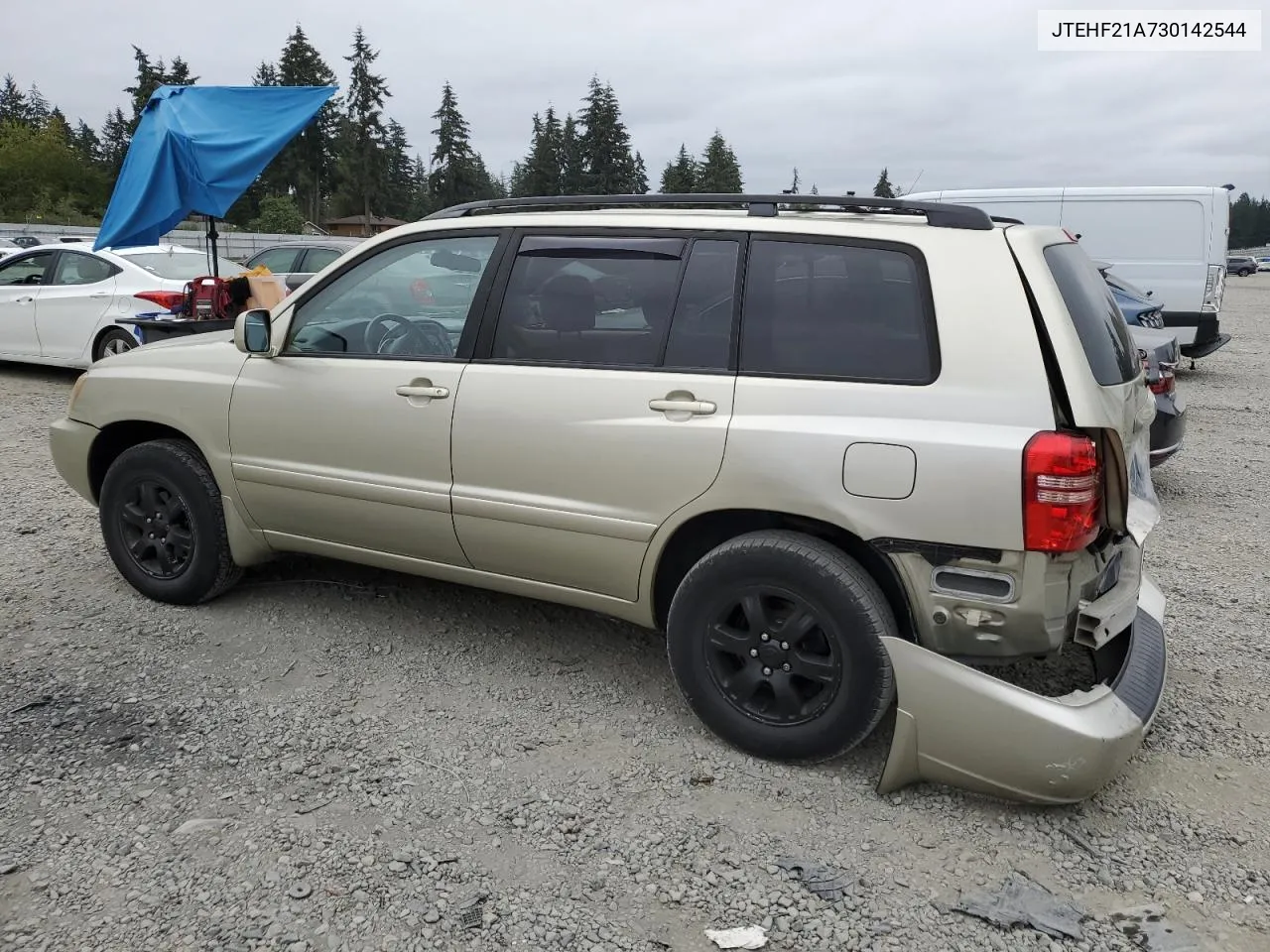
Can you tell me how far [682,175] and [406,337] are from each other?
8412 cm

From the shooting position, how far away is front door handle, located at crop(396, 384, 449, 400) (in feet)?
11.7

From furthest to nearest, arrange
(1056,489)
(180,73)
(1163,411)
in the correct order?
A: 1. (180,73)
2. (1163,411)
3. (1056,489)

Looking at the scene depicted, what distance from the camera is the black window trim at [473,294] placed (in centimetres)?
364

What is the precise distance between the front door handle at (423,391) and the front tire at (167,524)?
1157 millimetres

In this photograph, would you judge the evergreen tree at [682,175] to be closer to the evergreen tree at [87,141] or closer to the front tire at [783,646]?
the evergreen tree at [87,141]

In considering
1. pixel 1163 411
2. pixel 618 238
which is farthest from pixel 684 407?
pixel 1163 411

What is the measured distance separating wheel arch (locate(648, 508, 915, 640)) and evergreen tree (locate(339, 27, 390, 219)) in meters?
72.1

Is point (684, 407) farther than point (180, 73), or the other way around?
point (180, 73)

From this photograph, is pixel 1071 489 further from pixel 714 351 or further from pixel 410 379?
pixel 410 379

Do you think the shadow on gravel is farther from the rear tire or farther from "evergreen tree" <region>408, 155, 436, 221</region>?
"evergreen tree" <region>408, 155, 436, 221</region>

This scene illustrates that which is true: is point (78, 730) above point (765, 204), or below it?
below

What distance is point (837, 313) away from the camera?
10.0ft

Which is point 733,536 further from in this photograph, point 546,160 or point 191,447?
point 546,160

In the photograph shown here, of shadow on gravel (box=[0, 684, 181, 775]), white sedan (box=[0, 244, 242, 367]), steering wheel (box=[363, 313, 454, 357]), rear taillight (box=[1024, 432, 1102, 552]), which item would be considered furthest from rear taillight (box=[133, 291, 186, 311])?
rear taillight (box=[1024, 432, 1102, 552])
